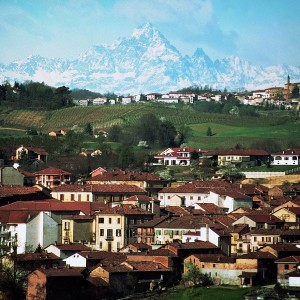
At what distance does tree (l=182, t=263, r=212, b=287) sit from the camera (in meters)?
52.6

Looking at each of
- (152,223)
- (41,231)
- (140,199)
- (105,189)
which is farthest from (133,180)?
(41,231)

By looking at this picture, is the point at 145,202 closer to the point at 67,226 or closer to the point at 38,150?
the point at 67,226

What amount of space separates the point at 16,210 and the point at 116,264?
44.2 feet

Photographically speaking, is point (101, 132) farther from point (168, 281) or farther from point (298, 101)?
point (168, 281)

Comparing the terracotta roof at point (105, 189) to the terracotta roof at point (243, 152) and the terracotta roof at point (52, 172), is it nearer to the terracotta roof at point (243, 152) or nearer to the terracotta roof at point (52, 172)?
the terracotta roof at point (52, 172)

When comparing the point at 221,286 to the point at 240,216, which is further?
the point at 240,216

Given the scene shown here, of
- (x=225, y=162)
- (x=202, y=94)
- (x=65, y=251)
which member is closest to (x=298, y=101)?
(x=202, y=94)

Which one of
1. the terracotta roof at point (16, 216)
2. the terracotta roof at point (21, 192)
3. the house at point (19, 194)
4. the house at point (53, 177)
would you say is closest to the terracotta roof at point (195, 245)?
the terracotta roof at point (16, 216)

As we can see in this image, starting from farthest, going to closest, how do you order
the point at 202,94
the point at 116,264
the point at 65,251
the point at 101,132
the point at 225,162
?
1. the point at 202,94
2. the point at 101,132
3. the point at 225,162
4. the point at 65,251
5. the point at 116,264

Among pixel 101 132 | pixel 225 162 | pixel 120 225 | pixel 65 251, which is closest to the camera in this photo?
pixel 65 251

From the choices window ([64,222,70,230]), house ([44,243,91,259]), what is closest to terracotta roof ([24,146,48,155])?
window ([64,222,70,230])

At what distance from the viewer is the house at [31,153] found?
106188mm

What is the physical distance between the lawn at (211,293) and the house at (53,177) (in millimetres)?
40051

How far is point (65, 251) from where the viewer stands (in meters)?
57.5
